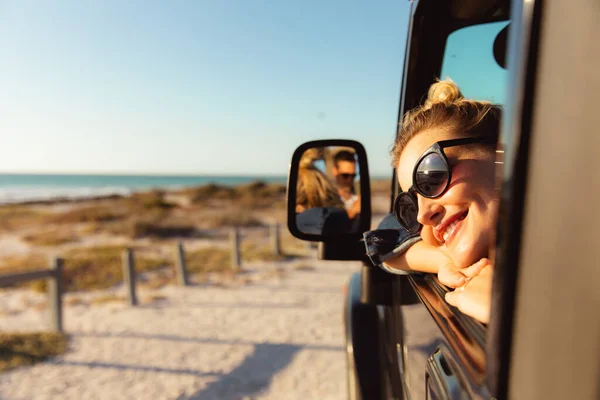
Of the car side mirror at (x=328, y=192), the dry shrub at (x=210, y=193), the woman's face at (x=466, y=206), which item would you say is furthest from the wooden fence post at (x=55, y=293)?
the dry shrub at (x=210, y=193)

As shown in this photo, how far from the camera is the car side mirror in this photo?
2053 millimetres

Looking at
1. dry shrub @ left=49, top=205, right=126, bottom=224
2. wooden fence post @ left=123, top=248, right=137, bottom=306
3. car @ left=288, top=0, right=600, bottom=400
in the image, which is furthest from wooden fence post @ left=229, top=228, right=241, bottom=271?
dry shrub @ left=49, top=205, right=126, bottom=224

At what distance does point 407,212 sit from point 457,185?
1.50 feet

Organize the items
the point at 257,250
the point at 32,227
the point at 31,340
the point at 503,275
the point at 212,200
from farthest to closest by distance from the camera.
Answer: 1. the point at 212,200
2. the point at 32,227
3. the point at 257,250
4. the point at 31,340
5. the point at 503,275

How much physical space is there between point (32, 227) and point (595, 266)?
32.9 metres

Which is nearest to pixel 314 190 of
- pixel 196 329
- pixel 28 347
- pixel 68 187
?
pixel 196 329

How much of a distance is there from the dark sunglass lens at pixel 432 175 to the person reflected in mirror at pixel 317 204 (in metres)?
0.96

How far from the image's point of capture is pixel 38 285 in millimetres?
10859

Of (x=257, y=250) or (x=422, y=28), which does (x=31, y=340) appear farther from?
(x=257, y=250)

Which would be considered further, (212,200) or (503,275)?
(212,200)

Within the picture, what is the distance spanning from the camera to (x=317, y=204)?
2.12 meters

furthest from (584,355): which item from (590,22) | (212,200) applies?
(212,200)

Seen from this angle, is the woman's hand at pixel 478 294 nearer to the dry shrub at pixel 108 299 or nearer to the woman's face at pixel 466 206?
the woman's face at pixel 466 206

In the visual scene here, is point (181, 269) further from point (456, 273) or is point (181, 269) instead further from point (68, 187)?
point (68, 187)
